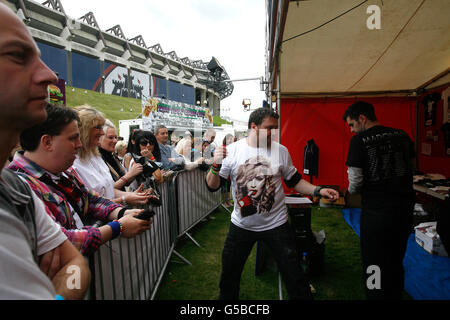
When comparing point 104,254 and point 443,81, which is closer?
point 104,254

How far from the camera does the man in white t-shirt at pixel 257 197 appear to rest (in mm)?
2188

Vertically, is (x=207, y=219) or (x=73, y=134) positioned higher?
(x=73, y=134)

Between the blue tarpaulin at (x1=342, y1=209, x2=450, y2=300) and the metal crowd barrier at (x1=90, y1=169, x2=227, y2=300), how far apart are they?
3.04 meters

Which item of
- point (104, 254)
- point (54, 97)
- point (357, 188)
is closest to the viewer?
point (104, 254)

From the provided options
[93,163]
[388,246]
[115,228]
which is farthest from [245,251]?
[93,163]

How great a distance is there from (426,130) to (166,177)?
21.4ft

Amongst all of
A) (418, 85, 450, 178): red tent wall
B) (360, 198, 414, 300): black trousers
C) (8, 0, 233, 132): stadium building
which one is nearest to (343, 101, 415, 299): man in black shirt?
(360, 198, 414, 300): black trousers

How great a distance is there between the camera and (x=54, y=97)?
2.83 metres

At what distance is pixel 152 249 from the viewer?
287cm

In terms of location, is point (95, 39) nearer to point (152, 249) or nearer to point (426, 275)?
point (152, 249)

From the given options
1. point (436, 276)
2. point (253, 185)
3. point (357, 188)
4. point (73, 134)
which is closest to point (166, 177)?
point (253, 185)

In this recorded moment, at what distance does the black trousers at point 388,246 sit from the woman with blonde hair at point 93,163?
7.32 feet

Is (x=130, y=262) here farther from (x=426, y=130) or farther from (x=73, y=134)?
(x=426, y=130)

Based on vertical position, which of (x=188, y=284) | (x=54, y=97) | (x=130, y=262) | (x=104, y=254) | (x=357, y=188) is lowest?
(x=188, y=284)
